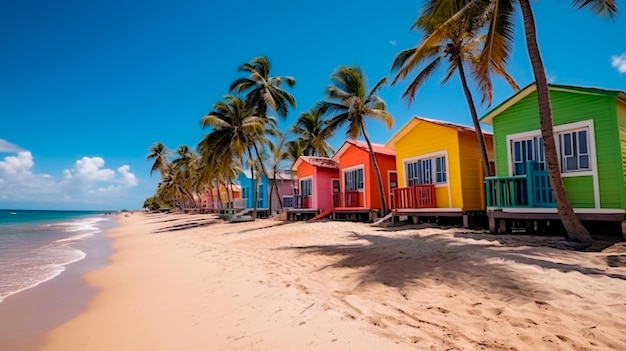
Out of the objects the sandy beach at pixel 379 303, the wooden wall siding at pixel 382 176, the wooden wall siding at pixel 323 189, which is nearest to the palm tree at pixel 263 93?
the wooden wall siding at pixel 323 189

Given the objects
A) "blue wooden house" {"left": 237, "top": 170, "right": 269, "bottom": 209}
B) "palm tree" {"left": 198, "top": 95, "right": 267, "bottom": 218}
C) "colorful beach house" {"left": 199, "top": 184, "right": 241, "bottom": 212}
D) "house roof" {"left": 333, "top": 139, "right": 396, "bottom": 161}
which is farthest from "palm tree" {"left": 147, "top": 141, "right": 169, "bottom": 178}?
"house roof" {"left": 333, "top": 139, "right": 396, "bottom": 161}

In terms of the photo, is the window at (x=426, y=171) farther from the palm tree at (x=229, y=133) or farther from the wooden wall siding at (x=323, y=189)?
the palm tree at (x=229, y=133)

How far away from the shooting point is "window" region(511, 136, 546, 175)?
1109 centimetres

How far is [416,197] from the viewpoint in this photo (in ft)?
49.5

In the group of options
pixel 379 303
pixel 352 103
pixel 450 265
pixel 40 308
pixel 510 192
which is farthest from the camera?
pixel 352 103

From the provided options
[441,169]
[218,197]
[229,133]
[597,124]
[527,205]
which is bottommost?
[527,205]

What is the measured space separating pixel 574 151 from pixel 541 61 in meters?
3.22

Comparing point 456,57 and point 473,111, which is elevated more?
point 456,57

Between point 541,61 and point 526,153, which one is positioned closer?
point 541,61

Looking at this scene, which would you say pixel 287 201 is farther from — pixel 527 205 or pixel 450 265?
pixel 450 265

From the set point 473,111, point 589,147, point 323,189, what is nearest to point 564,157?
point 589,147

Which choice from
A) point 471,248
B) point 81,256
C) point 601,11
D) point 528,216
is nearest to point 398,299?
point 471,248

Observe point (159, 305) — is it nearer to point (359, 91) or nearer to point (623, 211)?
point (623, 211)

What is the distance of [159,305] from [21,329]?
2170mm
